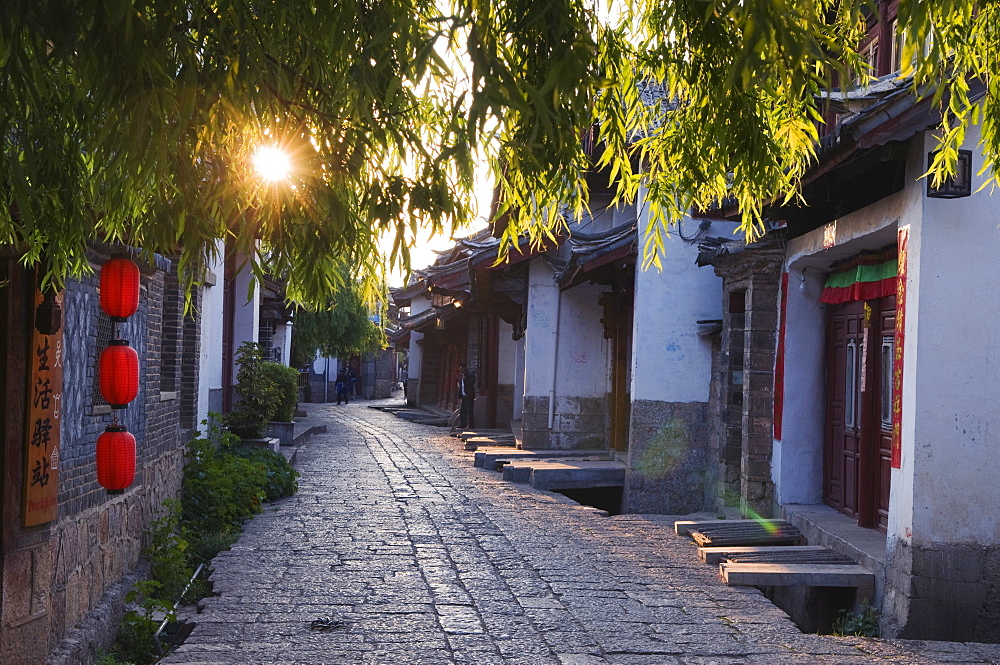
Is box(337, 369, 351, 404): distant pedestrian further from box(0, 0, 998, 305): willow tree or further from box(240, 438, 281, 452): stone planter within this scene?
box(0, 0, 998, 305): willow tree

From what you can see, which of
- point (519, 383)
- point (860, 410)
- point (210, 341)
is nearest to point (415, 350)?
point (519, 383)

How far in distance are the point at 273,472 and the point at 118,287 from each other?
6.73 metres

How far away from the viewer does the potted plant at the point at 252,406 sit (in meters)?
14.7

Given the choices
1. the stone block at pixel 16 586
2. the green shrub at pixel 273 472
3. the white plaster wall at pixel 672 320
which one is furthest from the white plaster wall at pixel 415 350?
the stone block at pixel 16 586

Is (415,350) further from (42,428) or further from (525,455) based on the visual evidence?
(42,428)

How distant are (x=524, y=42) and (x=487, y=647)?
159 inches

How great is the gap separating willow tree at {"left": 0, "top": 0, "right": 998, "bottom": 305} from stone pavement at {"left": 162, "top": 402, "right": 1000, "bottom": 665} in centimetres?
310

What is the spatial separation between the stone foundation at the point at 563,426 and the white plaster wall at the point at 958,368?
10430mm

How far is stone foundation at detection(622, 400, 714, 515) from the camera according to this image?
43.9 feet

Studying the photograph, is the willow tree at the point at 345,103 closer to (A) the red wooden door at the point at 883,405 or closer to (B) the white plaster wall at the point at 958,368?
(B) the white plaster wall at the point at 958,368

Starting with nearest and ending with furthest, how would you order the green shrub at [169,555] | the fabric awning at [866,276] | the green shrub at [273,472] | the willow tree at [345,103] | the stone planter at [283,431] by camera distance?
the willow tree at [345,103]
the green shrub at [169,555]
the fabric awning at [866,276]
the green shrub at [273,472]
the stone planter at [283,431]

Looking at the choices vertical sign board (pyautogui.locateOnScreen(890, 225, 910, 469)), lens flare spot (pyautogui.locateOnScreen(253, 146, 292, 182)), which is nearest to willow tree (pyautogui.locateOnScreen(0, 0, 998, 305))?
lens flare spot (pyautogui.locateOnScreen(253, 146, 292, 182))

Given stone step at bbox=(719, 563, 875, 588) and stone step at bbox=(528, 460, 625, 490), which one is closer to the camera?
stone step at bbox=(719, 563, 875, 588)

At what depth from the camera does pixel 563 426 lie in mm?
17406
